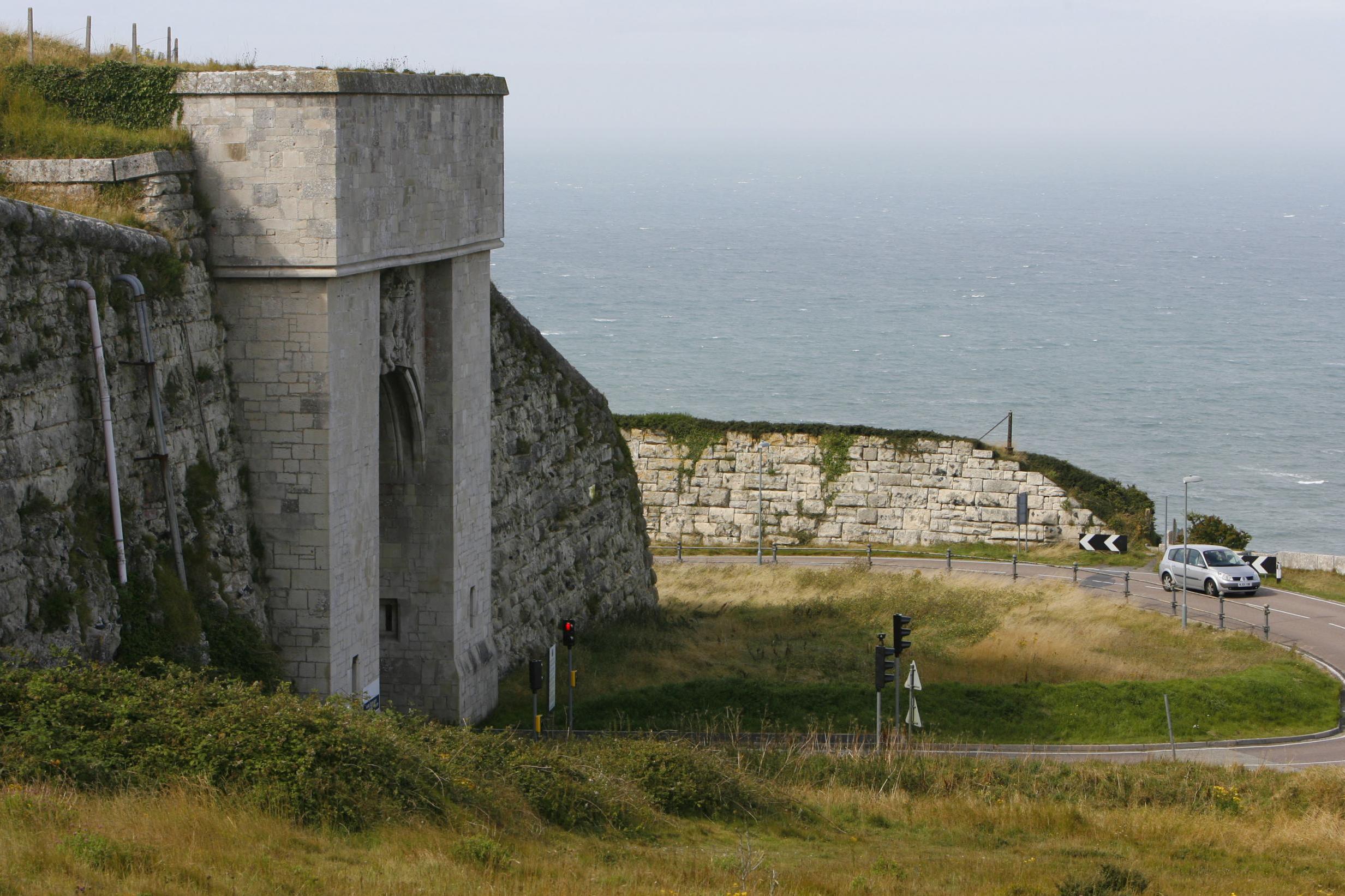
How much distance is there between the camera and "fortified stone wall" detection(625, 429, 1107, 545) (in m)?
52.2

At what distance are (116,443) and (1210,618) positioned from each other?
92.7 ft

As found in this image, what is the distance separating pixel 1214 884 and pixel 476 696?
1413 cm

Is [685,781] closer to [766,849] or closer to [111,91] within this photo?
[766,849]

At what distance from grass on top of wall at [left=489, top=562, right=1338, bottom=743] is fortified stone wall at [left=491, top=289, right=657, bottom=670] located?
90 cm

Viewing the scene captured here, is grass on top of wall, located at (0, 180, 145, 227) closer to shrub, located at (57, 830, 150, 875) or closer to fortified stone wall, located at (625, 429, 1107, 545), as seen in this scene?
shrub, located at (57, 830, 150, 875)

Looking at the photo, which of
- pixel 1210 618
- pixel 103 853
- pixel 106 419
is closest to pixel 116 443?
pixel 106 419

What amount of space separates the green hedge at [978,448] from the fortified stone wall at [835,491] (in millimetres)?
202

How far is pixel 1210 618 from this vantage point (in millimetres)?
39781

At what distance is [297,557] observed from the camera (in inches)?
907

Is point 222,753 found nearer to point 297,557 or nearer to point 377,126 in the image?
point 297,557

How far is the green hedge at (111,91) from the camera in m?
22.7

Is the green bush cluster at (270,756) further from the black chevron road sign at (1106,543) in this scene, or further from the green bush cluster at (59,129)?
the black chevron road sign at (1106,543)

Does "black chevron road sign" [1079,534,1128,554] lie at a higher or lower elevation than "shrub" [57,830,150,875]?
lower

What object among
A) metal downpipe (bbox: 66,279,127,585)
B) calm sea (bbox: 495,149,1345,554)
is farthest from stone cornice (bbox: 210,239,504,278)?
calm sea (bbox: 495,149,1345,554)
